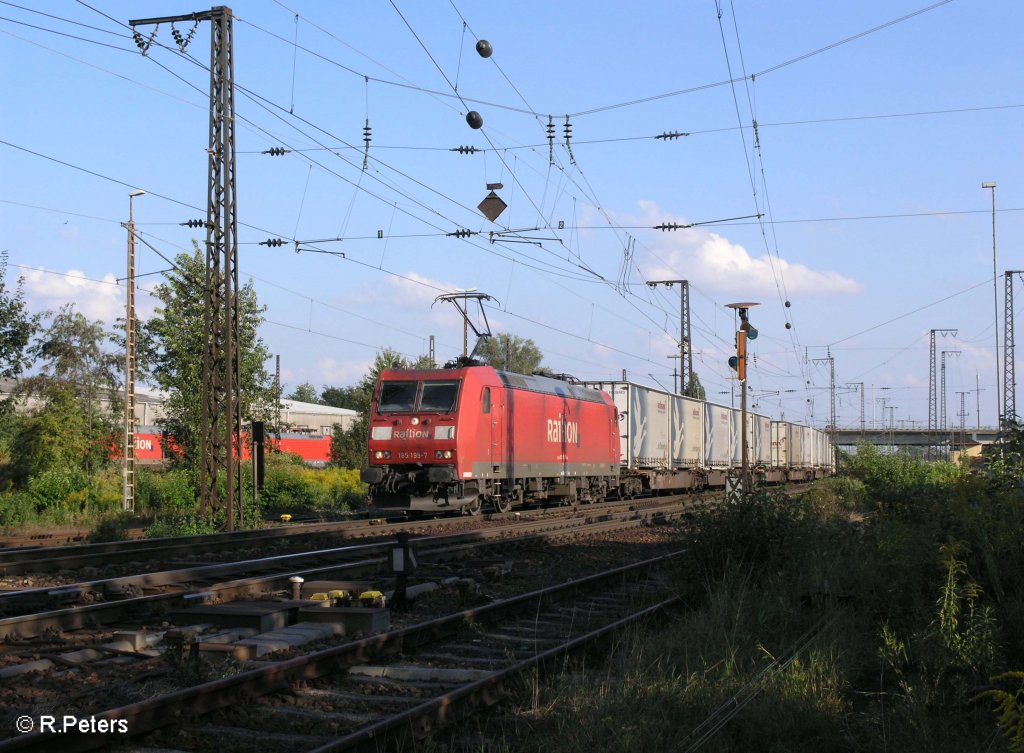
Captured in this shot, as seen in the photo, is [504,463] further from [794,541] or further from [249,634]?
[249,634]

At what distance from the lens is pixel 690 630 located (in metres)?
8.65

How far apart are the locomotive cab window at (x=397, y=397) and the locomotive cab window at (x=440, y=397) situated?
320 millimetres

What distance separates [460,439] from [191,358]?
653 inches

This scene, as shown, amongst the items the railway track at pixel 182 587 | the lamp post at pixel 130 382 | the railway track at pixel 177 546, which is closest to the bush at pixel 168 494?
the lamp post at pixel 130 382

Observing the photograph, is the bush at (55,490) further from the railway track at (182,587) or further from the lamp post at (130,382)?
the railway track at (182,587)

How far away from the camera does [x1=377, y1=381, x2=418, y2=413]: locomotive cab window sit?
2246cm

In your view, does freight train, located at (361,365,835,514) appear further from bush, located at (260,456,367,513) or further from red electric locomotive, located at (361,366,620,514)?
bush, located at (260,456,367,513)

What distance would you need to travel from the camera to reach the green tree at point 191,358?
34.6m

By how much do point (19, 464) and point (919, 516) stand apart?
33917 mm

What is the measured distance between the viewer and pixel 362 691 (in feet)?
23.1

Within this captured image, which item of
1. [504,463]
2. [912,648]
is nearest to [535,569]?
[912,648]

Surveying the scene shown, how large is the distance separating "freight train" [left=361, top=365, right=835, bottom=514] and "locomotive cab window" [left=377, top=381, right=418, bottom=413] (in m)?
0.03

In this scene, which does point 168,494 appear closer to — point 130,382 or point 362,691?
point 130,382

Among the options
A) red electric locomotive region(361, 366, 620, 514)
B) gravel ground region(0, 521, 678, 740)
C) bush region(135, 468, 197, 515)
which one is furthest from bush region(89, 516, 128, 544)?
gravel ground region(0, 521, 678, 740)
